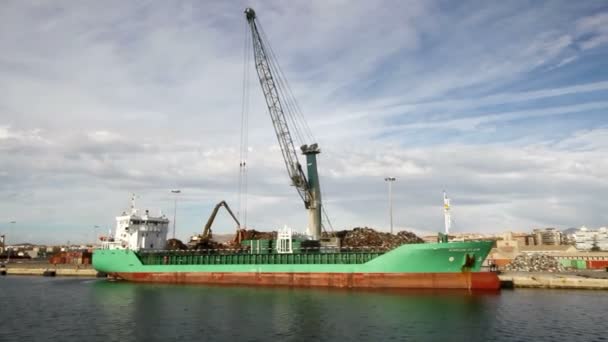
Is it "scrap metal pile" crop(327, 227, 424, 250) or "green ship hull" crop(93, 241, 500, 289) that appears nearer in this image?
"green ship hull" crop(93, 241, 500, 289)

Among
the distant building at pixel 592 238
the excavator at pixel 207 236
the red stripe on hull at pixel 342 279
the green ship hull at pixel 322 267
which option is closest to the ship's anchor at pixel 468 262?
the green ship hull at pixel 322 267

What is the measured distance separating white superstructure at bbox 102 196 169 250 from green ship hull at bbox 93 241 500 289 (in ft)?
10.3

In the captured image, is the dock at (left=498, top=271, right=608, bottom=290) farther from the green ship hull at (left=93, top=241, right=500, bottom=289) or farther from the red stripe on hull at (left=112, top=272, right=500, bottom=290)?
the green ship hull at (left=93, top=241, right=500, bottom=289)

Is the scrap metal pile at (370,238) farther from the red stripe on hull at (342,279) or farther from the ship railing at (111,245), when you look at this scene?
the ship railing at (111,245)

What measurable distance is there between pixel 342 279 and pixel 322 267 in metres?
2.82

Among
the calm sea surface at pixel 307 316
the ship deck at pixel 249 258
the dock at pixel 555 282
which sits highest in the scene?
the ship deck at pixel 249 258

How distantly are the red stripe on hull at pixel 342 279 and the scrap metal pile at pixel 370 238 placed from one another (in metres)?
21.6

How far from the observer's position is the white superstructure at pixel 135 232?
63781 millimetres

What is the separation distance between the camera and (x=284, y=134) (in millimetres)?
63219

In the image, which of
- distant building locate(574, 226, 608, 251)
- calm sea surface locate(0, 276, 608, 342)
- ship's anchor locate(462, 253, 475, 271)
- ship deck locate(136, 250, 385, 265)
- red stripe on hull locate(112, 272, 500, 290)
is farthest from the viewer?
distant building locate(574, 226, 608, 251)

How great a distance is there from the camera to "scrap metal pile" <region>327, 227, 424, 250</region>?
75438mm

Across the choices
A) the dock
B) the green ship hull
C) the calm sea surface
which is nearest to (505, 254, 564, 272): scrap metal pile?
the dock

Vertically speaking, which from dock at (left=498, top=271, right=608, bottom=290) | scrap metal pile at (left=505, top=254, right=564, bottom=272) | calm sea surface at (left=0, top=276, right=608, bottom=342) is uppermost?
scrap metal pile at (left=505, top=254, right=564, bottom=272)

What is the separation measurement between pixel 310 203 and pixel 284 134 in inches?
443
